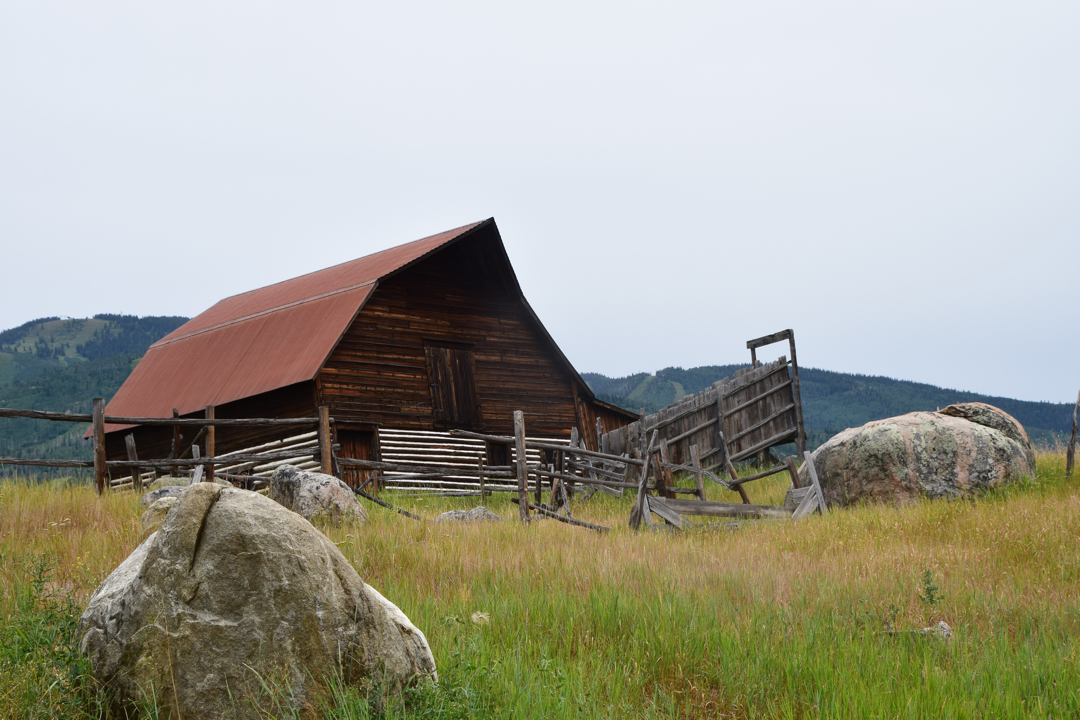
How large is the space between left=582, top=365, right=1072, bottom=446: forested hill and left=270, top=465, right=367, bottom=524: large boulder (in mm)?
77276

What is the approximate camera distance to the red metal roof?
20.0 meters

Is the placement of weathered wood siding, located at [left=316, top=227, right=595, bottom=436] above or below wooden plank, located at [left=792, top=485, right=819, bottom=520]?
above

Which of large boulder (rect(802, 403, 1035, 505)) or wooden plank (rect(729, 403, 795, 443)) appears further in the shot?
wooden plank (rect(729, 403, 795, 443))

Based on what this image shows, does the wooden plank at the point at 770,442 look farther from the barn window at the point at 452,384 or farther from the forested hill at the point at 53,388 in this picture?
the forested hill at the point at 53,388

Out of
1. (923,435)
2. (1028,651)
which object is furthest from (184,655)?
(923,435)

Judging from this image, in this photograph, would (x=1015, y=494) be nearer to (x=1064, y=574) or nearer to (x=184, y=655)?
(x=1064, y=574)

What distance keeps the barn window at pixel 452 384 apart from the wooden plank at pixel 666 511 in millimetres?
10653

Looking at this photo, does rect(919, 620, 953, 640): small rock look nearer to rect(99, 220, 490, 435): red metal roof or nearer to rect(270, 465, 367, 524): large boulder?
Answer: rect(270, 465, 367, 524): large boulder

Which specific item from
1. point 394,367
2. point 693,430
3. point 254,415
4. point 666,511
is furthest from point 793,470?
point 254,415

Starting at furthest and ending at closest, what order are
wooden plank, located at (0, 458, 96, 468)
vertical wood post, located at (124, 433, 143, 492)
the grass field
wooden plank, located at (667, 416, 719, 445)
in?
wooden plank, located at (667, 416, 719, 445) < vertical wood post, located at (124, 433, 143, 492) < wooden plank, located at (0, 458, 96, 468) < the grass field

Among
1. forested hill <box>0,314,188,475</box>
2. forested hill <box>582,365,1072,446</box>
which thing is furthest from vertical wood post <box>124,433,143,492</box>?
forested hill <box>0,314,188,475</box>

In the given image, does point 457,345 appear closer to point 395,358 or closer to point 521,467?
point 395,358

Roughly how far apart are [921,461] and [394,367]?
12.7 metres

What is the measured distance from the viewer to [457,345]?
22.0 m
